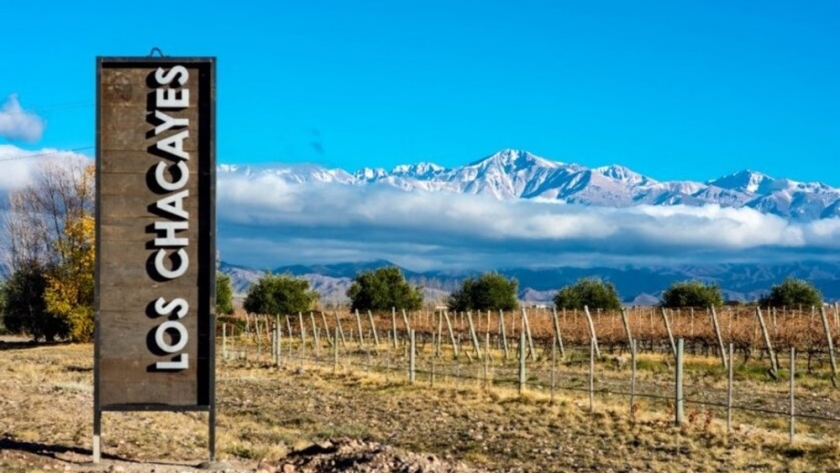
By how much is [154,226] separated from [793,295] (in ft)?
211

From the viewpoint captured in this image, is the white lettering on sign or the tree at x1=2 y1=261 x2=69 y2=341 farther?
A: the tree at x1=2 y1=261 x2=69 y2=341

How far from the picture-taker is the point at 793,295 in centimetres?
7044

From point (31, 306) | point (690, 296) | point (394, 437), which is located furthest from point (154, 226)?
point (690, 296)

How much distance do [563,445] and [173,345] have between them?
731 centimetres

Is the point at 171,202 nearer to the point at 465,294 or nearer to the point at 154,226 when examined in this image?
the point at 154,226

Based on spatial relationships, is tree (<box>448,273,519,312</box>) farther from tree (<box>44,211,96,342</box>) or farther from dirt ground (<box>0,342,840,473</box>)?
dirt ground (<box>0,342,840,473</box>)

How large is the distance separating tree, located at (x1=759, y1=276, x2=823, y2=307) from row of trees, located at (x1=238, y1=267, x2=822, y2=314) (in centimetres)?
9

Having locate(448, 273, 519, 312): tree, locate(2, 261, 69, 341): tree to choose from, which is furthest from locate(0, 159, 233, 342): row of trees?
locate(448, 273, 519, 312): tree

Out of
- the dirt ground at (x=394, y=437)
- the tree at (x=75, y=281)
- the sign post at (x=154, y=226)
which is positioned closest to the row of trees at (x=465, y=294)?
the tree at (x=75, y=281)

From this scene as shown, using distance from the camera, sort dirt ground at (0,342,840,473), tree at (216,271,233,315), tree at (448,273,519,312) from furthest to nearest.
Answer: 1. tree at (216,271,233,315)
2. tree at (448,273,519,312)
3. dirt ground at (0,342,840,473)

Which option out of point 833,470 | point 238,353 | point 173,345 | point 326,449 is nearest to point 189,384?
point 173,345

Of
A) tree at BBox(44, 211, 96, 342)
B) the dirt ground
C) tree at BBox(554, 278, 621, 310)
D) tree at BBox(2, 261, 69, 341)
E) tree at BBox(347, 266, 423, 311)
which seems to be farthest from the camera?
tree at BBox(347, 266, 423, 311)

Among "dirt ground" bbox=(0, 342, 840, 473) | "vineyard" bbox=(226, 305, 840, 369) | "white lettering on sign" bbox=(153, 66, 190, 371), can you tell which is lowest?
"dirt ground" bbox=(0, 342, 840, 473)

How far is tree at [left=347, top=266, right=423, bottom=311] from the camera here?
81.8 metres
